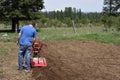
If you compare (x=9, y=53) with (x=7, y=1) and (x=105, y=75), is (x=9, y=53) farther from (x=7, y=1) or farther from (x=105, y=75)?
(x=7, y=1)

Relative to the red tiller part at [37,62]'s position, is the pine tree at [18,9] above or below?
above

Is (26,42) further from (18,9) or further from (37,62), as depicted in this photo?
(18,9)

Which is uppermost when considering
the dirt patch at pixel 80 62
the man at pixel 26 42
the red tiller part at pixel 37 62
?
the man at pixel 26 42

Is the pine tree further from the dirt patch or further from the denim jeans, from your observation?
the denim jeans

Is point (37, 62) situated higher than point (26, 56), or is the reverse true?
point (26, 56)

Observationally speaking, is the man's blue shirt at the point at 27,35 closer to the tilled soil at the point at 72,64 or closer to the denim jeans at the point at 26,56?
the denim jeans at the point at 26,56

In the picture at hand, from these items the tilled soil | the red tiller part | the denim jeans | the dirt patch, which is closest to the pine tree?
the dirt patch

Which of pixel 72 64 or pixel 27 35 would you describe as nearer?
pixel 27 35

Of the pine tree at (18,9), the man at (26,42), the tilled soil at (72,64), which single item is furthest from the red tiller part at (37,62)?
the pine tree at (18,9)

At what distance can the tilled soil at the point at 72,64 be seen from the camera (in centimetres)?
1054

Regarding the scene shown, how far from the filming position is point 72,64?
511 inches

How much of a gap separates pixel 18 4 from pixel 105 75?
115ft

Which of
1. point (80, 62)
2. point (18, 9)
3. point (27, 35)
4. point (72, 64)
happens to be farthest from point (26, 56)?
point (18, 9)

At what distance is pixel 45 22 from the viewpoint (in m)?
72.2
